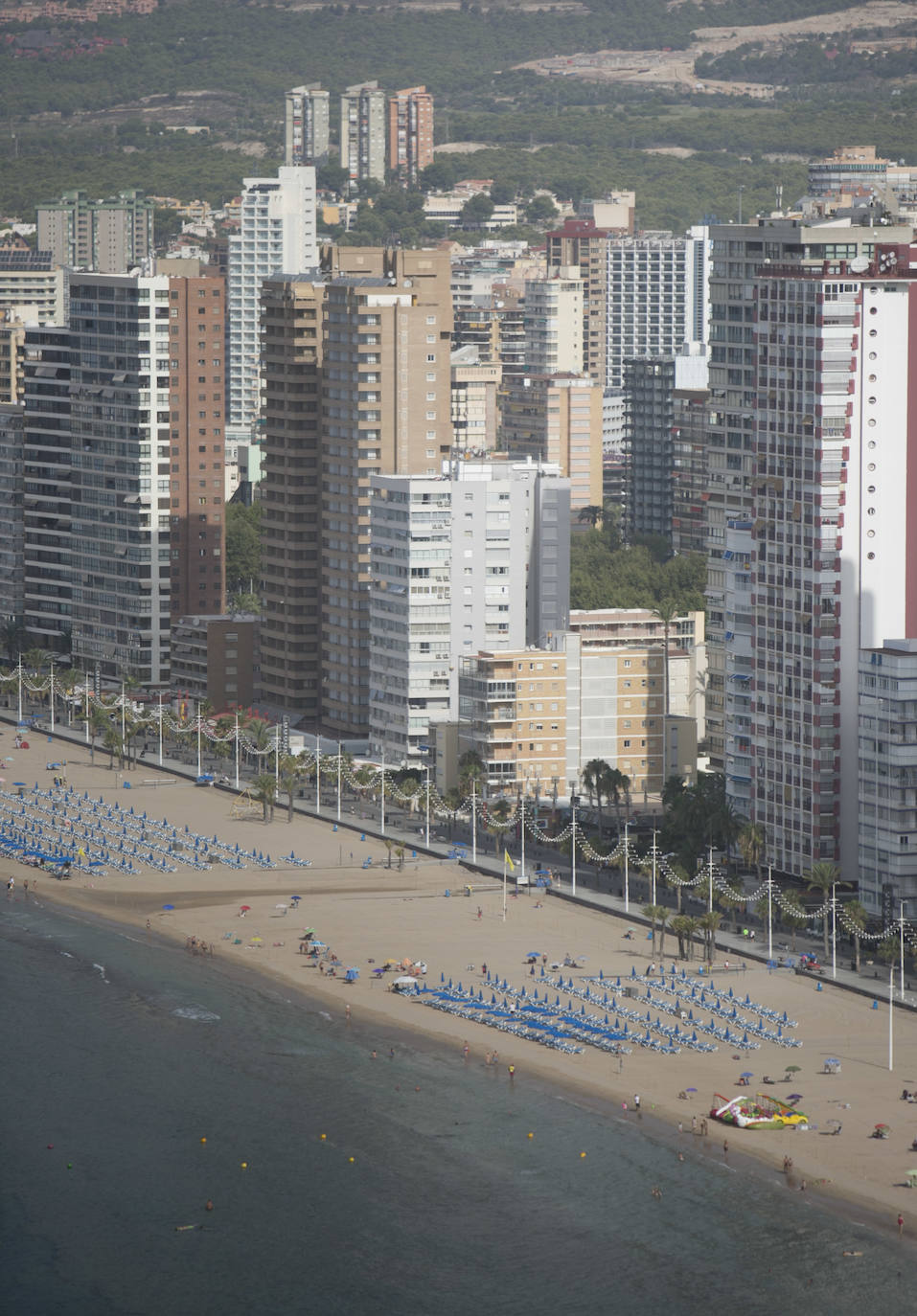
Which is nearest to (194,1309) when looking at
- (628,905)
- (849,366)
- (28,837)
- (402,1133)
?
(402,1133)

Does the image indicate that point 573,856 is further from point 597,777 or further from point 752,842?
point 597,777

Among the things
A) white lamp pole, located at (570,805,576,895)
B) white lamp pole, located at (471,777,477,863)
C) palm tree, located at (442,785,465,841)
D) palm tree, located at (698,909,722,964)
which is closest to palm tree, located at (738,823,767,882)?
palm tree, located at (698,909,722,964)

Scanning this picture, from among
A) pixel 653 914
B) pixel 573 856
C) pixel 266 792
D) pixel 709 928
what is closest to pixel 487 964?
pixel 653 914

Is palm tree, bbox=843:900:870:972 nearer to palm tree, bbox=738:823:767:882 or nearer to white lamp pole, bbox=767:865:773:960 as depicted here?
white lamp pole, bbox=767:865:773:960

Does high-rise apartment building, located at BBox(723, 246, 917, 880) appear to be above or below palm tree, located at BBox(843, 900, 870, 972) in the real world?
above

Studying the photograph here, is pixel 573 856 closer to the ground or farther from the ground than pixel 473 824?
closer to the ground
